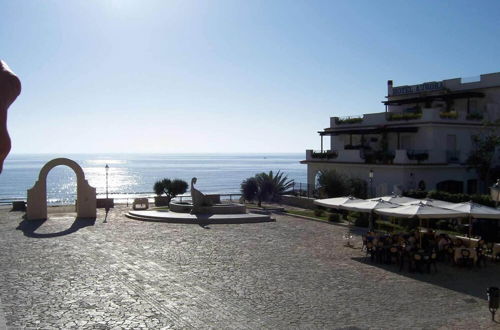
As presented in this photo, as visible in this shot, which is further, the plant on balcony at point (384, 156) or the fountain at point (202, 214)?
the plant on balcony at point (384, 156)

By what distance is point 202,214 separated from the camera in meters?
31.6

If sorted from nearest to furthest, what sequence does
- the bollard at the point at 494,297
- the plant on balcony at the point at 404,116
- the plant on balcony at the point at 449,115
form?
the bollard at the point at 494,297, the plant on balcony at the point at 449,115, the plant on balcony at the point at 404,116

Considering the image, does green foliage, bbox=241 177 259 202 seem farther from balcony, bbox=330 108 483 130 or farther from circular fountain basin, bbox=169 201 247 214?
balcony, bbox=330 108 483 130

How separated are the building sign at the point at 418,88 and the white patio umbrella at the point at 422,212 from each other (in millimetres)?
26000

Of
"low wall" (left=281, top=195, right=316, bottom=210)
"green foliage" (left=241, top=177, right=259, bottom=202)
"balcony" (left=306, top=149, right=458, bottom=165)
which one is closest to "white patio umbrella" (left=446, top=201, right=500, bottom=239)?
"balcony" (left=306, top=149, right=458, bottom=165)

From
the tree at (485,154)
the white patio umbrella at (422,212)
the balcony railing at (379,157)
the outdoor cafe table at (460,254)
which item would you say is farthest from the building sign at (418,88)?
the outdoor cafe table at (460,254)

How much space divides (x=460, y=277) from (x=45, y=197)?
24.7 metres

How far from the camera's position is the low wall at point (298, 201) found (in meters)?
38.2

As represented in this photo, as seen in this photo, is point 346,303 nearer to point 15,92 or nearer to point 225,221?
point 15,92

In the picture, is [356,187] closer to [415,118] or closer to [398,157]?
[398,157]

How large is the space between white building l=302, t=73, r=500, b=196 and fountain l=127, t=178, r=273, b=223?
9.16 meters

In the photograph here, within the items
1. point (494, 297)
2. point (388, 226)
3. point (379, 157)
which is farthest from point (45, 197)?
point (494, 297)

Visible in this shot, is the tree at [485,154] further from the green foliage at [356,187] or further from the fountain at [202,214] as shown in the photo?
the fountain at [202,214]

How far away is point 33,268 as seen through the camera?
1691cm
